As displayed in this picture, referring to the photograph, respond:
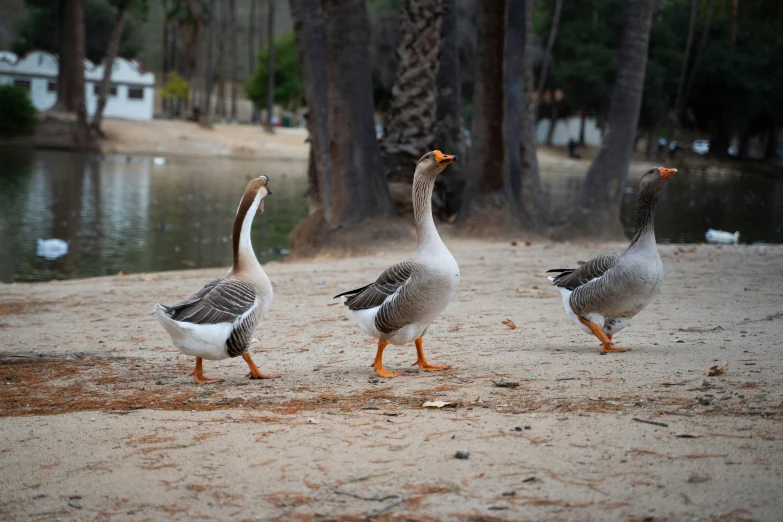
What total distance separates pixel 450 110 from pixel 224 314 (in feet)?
44.7

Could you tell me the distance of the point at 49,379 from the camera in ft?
21.7

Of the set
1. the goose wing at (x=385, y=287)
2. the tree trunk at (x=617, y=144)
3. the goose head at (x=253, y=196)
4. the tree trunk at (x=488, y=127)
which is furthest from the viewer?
the tree trunk at (x=617, y=144)

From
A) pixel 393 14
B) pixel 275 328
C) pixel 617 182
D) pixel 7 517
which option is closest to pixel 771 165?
pixel 393 14

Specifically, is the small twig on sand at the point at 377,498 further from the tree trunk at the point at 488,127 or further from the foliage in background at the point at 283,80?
the foliage in background at the point at 283,80

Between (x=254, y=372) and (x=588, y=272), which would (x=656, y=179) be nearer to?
(x=588, y=272)

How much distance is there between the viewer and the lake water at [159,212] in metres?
19.7

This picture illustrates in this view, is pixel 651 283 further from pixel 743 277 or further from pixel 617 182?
pixel 617 182

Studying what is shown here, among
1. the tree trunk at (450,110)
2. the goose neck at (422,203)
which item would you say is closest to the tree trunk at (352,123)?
the tree trunk at (450,110)

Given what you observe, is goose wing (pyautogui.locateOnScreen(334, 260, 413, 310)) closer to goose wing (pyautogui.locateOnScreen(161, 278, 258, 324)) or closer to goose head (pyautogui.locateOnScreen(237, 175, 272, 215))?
goose wing (pyautogui.locateOnScreen(161, 278, 258, 324))

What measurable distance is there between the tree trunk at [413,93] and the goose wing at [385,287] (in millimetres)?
10889

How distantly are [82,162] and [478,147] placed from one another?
38.0m

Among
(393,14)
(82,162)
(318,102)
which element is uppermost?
(393,14)

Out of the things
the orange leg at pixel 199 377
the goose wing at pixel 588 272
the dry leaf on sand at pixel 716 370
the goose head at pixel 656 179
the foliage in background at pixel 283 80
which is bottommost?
the orange leg at pixel 199 377

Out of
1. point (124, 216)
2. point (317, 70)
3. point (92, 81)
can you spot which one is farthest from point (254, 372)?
point (92, 81)
